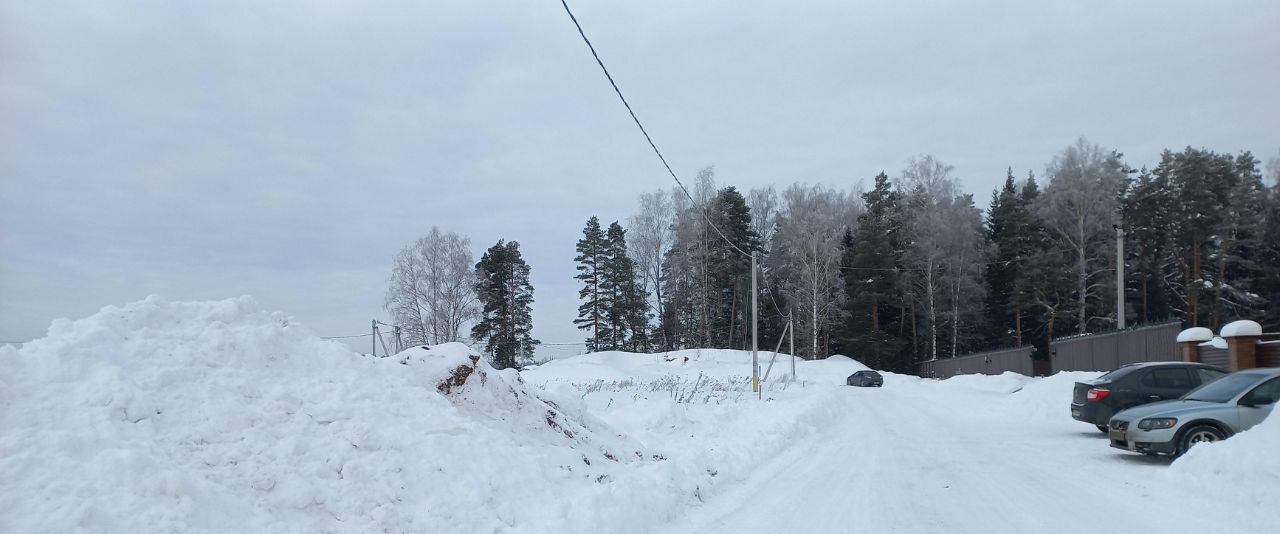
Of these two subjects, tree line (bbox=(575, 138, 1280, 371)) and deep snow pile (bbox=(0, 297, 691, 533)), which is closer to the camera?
deep snow pile (bbox=(0, 297, 691, 533))

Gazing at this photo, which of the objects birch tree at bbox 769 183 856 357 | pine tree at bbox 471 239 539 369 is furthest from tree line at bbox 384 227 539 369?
birch tree at bbox 769 183 856 357

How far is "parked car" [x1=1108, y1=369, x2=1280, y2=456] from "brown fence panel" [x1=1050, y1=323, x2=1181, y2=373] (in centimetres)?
1594

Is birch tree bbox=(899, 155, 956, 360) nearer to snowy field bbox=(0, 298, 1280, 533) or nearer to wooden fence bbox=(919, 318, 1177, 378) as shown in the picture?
wooden fence bbox=(919, 318, 1177, 378)

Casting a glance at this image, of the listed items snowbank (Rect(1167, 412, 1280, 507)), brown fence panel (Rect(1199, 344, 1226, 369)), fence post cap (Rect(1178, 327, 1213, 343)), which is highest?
fence post cap (Rect(1178, 327, 1213, 343))

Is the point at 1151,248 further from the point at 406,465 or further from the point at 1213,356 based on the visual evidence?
the point at 406,465

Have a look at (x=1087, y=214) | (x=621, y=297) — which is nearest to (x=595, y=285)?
(x=621, y=297)

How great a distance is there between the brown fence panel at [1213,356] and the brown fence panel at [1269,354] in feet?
6.97

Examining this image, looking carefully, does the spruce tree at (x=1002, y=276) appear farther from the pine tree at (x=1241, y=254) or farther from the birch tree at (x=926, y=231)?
the pine tree at (x=1241, y=254)

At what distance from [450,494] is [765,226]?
68832 mm

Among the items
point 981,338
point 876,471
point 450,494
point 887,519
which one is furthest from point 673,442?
point 981,338

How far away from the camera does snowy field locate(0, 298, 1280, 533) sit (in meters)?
5.75

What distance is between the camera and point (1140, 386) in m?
15.8

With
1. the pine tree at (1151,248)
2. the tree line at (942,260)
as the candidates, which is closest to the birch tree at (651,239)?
the tree line at (942,260)

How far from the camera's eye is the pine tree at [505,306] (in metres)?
57.2
